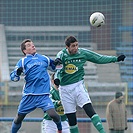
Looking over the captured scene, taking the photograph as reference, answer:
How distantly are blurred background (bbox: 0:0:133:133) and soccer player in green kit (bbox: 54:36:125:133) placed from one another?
109 inches

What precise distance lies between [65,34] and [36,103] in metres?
3.98

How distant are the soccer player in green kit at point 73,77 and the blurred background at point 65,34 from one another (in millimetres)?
2768

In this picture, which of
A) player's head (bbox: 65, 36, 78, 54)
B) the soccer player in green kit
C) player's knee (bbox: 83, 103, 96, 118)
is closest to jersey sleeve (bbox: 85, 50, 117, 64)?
the soccer player in green kit

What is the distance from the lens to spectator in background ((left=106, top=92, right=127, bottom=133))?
1278 centimetres

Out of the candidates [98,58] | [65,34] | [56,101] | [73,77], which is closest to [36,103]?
[73,77]

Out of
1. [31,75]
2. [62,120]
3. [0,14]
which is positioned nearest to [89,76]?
[0,14]

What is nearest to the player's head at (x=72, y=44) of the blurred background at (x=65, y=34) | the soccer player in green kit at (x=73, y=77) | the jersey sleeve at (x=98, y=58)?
the soccer player in green kit at (x=73, y=77)

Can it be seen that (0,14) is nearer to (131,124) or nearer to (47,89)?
(131,124)

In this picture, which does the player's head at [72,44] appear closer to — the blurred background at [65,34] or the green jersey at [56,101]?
the green jersey at [56,101]

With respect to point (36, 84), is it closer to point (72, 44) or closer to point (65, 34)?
point (72, 44)

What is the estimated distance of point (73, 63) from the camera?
32.7 ft

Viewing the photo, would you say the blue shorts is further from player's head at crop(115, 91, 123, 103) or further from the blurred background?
player's head at crop(115, 91, 123, 103)

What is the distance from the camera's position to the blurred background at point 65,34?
1298cm

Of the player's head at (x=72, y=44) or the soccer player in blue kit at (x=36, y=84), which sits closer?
the soccer player in blue kit at (x=36, y=84)
